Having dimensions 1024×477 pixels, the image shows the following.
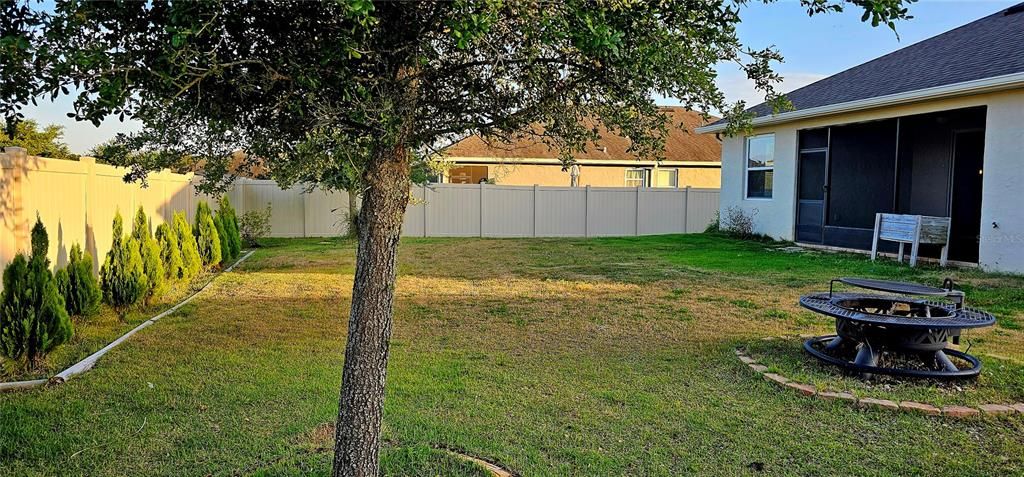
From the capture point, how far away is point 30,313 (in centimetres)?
465

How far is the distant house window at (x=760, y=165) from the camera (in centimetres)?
1395

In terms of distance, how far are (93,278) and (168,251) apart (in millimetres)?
2170

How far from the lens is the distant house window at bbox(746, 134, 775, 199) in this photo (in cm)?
1395

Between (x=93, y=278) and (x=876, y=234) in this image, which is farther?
(x=876, y=234)

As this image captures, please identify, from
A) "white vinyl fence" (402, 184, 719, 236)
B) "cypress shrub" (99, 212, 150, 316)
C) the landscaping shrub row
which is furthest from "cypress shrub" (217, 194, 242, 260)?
"white vinyl fence" (402, 184, 719, 236)

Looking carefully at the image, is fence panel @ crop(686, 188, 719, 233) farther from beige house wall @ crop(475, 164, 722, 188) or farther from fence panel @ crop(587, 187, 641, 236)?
beige house wall @ crop(475, 164, 722, 188)

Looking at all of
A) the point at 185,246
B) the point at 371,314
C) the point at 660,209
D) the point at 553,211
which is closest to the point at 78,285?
the point at 185,246

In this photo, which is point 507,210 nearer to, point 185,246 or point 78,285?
point 185,246

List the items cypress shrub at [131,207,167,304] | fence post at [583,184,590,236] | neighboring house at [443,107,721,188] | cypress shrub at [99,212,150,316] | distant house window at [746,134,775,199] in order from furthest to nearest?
neighboring house at [443,107,721,188] < fence post at [583,184,590,236] < distant house window at [746,134,775,199] < cypress shrub at [131,207,167,304] < cypress shrub at [99,212,150,316]

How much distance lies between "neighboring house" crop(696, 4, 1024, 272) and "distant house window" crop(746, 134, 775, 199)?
0.09 ft

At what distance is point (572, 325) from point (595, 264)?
16.6 feet

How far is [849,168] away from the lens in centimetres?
1216

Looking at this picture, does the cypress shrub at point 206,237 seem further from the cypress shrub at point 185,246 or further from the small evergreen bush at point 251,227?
the small evergreen bush at point 251,227

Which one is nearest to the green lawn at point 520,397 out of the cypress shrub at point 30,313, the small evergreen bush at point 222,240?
the cypress shrub at point 30,313
